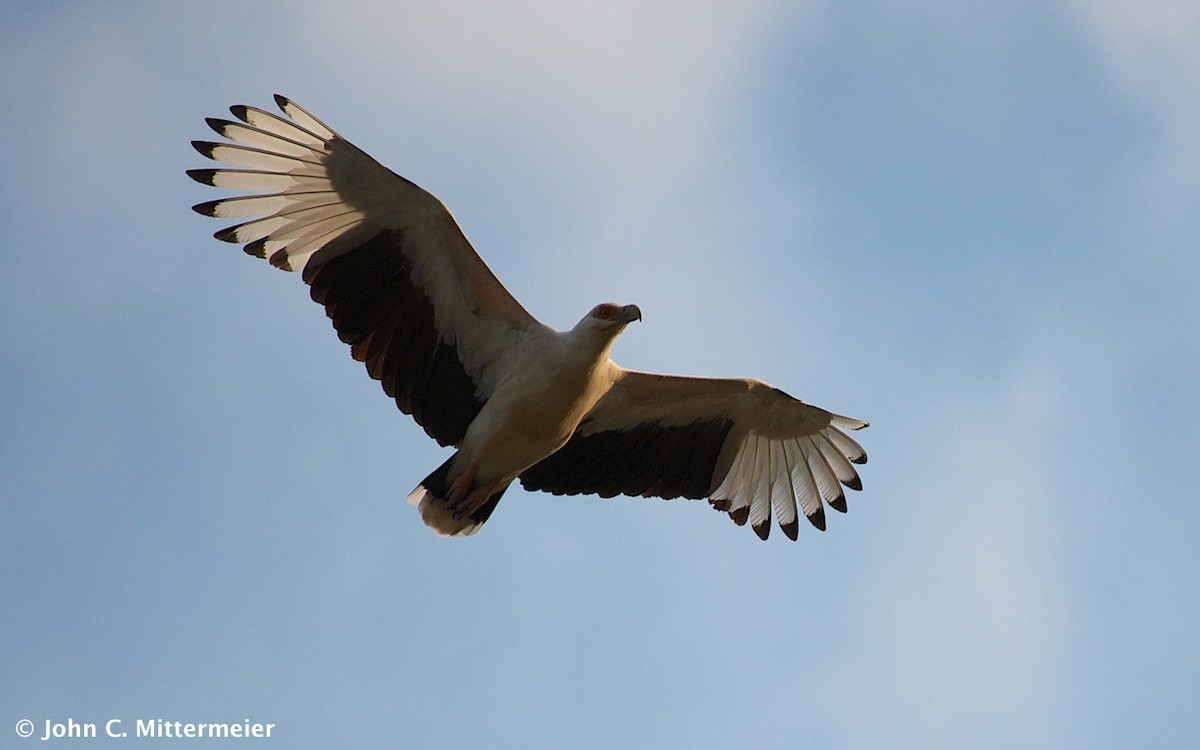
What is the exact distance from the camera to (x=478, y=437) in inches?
414

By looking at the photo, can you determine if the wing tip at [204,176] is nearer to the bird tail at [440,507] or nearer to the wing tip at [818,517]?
the bird tail at [440,507]

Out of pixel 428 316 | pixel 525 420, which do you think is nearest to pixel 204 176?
pixel 428 316

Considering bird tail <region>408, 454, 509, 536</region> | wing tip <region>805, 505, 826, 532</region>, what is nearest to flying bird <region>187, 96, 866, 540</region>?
bird tail <region>408, 454, 509, 536</region>

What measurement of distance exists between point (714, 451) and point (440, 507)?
2426mm

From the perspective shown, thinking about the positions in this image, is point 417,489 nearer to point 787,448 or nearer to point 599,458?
point 599,458

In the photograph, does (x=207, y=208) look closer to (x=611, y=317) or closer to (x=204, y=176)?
(x=204, y=176)

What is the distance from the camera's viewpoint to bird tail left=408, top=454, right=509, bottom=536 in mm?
10938

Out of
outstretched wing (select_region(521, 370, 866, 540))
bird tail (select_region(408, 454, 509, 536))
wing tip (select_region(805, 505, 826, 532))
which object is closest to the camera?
bird tail (select_region(408, 454, 509, 536))

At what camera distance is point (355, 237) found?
1065 centimetres

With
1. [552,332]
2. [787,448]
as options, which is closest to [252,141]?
[552,332]

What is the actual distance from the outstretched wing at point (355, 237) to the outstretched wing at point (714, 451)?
1100mm

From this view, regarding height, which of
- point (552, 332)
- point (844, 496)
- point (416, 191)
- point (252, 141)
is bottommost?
point (844, 496)

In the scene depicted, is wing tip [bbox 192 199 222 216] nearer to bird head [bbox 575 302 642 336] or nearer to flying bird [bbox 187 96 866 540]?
flying bird [bbox 187 96 866 540]

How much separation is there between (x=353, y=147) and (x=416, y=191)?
1.89 feet
